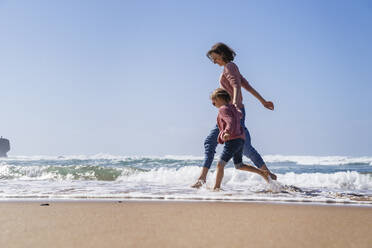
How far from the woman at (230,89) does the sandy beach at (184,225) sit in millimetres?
1757

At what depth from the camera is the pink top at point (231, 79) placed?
15.0 feet

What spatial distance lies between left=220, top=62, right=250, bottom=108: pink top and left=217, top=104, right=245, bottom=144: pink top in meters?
0.25

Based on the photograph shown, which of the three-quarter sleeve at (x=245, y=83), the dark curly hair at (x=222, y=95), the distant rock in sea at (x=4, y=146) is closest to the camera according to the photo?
the dark curly hair at (x=222, y=95)

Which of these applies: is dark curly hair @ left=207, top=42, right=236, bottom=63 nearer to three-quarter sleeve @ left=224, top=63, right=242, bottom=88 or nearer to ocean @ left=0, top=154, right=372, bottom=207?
three-quarter sleeve @ left=224, top=63, right=242, bottom=88

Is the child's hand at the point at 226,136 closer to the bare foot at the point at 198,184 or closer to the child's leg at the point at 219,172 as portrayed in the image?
the child's leg at the point at 219,172

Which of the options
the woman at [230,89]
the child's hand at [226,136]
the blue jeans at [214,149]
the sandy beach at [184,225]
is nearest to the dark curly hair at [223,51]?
the woman at [230,89]

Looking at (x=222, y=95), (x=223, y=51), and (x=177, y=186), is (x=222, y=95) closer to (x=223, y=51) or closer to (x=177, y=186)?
(x=223, y=51)

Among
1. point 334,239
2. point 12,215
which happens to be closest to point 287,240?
point 334,239

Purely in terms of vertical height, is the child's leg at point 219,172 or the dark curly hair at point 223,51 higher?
the dark curly hair at point 223,51

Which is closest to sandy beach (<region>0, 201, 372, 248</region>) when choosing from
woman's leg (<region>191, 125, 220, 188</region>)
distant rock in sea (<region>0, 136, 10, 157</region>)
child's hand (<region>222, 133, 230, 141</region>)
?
child's hand (<region>222, 133, 230, 141</region>)

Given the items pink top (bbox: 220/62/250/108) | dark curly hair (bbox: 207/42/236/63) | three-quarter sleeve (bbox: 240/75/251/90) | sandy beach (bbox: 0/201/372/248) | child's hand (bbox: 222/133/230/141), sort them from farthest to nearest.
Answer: three-quarter sleeve (bbox: 240/75/251/90)
dark curly hair (bbox: 207/42/236/63)
pink top (bbox: 220/62/250/108)
child's hand (bbox: 222/133/230/141)
sandy beach (bbox: 0/201/372/248)

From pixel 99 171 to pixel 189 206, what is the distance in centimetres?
772

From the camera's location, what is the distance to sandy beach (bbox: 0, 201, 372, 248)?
1698 millimetres

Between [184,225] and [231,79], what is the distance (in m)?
2.77
